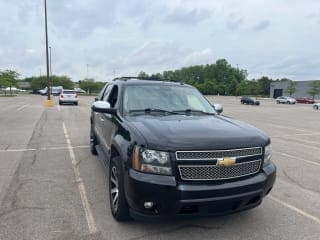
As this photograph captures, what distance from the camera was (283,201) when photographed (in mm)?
4781

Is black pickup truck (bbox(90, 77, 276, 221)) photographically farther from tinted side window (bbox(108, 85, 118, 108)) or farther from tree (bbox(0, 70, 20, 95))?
tree (bbox(0, 70, 20, 95))

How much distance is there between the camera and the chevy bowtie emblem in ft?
11.0

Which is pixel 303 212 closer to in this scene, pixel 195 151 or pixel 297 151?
pixel 195 151

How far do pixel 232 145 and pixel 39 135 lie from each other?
29.6 feet

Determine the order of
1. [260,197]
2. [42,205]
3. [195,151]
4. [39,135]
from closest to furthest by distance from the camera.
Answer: [195,151] → [260,197] → [42,205] → [39,135]

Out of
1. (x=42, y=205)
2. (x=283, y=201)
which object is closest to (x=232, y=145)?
(x=283, y=201)

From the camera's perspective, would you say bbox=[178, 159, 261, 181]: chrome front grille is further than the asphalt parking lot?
No

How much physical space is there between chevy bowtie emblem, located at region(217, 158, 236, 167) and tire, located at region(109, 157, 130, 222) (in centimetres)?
113

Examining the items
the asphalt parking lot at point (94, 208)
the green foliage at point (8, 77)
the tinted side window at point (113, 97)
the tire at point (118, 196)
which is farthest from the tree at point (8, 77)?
the tire at point (118, 196)

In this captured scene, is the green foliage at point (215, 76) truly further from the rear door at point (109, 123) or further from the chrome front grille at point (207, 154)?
the chrome front grille at point (207, 154)

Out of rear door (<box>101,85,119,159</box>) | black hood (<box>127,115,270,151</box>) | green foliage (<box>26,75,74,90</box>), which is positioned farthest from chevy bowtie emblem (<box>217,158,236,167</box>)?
green foliage (<box>26,75,74,90</box>)

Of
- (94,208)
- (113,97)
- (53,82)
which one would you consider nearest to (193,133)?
(94,208)

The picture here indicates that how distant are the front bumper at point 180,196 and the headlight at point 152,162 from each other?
0.20 feet

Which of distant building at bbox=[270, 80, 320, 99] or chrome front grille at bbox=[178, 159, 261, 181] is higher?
distant building at bbox=[270, 80, 320, 99]
